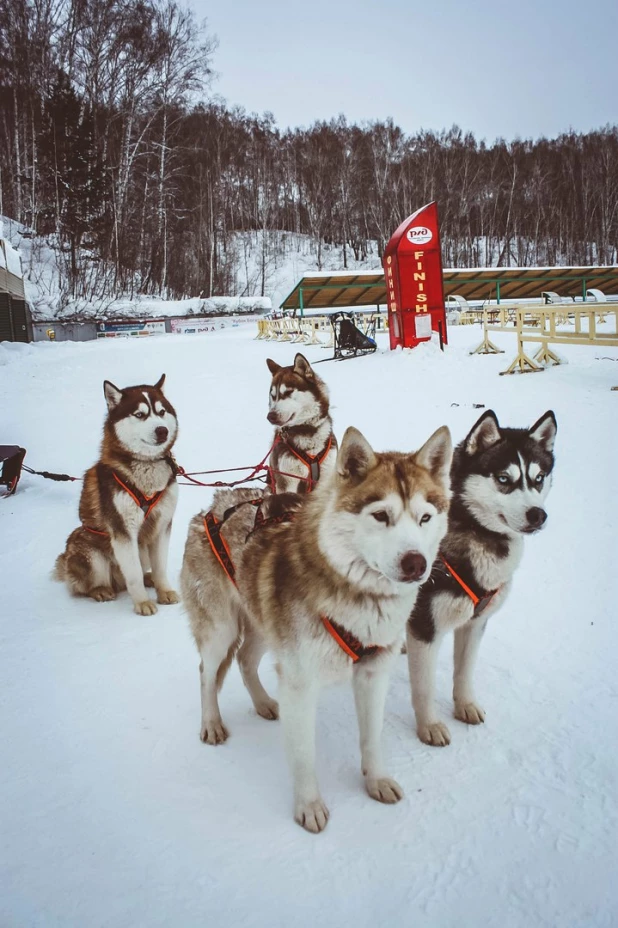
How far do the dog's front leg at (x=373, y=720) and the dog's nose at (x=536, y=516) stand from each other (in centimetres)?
68

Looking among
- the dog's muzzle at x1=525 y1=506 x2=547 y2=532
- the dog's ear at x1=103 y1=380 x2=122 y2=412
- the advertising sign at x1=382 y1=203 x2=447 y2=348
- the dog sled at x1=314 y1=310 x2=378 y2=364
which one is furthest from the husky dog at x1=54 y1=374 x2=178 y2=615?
the dog sled at x1=314 y1=310 x2=378 y2=364

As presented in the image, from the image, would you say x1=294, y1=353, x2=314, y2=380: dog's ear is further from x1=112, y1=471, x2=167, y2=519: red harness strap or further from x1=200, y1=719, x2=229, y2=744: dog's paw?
x1=200, y1=719, x2=229, y2=744: dog's paw

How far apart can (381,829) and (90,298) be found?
26346 millimetres

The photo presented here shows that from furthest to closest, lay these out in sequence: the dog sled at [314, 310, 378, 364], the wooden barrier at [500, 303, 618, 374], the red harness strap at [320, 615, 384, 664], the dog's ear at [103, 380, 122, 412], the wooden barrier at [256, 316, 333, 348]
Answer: the wooden barrier at [256, 316, 333, 348] → the dog sled at [314, 310, 378, 364] → the wooden barrier at [500, 303, 618, 374] → the dog's ear at [103, 380, 122, 412] → the red harness strap at [320, 615, 384, 664]

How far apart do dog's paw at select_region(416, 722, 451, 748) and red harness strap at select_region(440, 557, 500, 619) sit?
1.36ft

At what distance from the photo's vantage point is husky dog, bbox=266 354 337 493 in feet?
12.5

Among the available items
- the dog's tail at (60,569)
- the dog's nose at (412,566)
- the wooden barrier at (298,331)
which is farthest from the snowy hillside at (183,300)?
the dog's nose at (412,566)

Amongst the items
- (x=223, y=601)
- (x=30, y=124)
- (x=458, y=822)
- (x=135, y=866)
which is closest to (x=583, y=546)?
(x=458, y=822)

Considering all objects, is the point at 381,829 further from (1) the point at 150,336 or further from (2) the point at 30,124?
(2) the point at 30,124

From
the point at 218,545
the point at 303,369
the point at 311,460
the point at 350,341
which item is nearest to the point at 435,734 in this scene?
the point at 218,545

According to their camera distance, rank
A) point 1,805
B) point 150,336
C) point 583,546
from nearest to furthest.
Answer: point 1,805 → point 583,546 → point 150,336

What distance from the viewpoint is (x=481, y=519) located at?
2.00m

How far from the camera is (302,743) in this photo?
1615mm

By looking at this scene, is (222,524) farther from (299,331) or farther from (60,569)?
(299,331)
